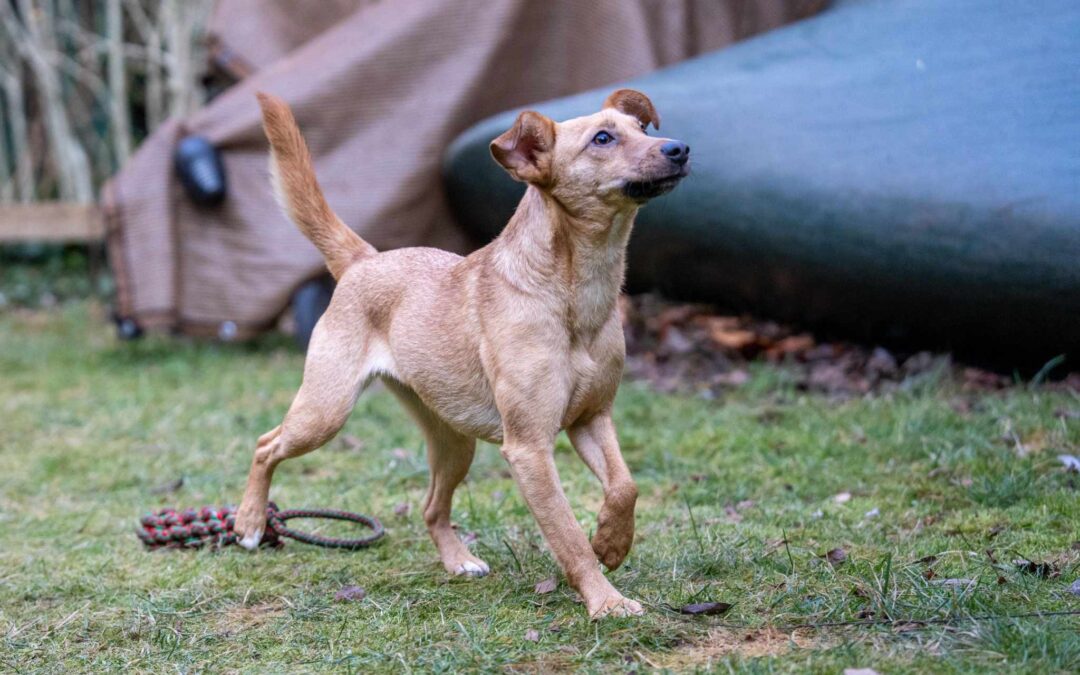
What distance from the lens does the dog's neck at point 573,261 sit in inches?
142

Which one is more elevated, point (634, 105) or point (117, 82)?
point (634, 105)

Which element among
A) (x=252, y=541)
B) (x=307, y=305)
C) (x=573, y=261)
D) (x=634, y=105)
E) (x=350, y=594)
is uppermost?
(x=634, y=105)

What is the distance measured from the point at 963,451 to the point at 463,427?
2.28 metres

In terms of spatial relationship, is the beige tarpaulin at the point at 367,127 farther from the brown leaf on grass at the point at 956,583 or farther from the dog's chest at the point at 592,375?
the brown leaf on grass at the point at 956,583

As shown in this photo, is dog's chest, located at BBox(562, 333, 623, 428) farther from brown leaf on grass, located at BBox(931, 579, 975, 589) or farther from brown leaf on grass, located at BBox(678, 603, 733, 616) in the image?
brown leaf on grass, located at BBox(931, 579, 975, 589)

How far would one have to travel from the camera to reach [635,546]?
4203 mm

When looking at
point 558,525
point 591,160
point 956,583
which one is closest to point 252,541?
point 558,525

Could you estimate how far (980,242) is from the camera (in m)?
5.75

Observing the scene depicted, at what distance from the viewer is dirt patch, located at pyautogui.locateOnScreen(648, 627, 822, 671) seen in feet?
9.85

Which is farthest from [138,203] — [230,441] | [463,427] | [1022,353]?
[1022,353]

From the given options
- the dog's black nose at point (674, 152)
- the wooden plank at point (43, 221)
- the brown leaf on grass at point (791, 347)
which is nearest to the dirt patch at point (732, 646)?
the dog's black nose at point (674, 152)

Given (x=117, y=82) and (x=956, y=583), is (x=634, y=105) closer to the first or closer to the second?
(x=956, y=583)

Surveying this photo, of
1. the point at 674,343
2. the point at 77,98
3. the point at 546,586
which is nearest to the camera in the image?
the point at 546,586

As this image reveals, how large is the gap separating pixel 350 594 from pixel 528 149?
153 cm
